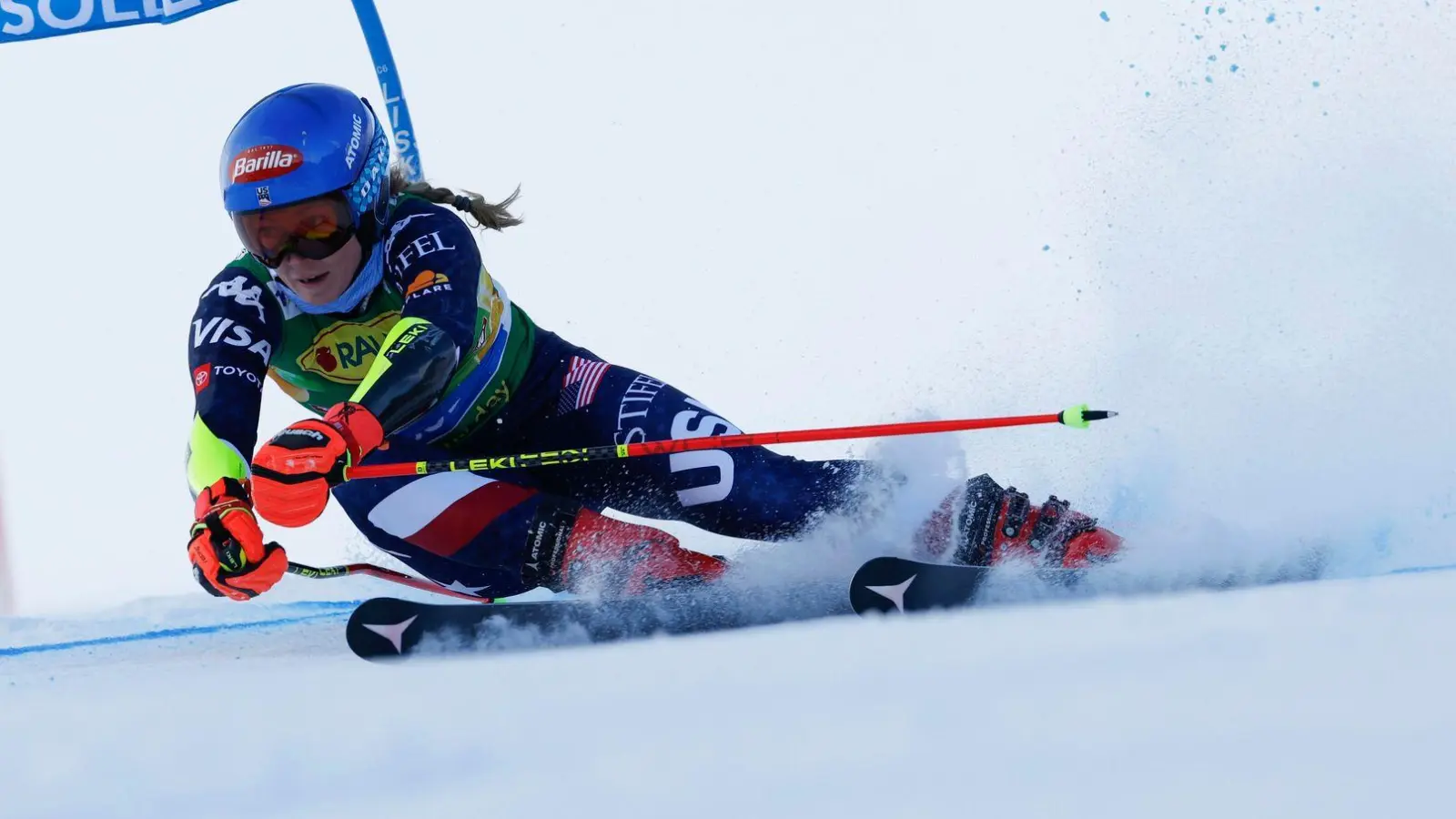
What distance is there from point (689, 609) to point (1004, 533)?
754 millimetres

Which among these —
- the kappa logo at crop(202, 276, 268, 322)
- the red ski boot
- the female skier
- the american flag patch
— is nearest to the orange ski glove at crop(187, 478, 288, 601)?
the female skier

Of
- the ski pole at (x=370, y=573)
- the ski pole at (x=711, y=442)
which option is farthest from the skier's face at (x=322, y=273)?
the ski pole at (x=370, y=573)

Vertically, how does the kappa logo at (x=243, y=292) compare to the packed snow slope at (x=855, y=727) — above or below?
above

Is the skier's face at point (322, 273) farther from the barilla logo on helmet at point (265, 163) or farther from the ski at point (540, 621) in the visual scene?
the ski at point (540, 621)

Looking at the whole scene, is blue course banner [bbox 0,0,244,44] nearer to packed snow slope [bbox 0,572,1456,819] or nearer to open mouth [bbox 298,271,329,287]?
open mouth [bbox 298,271,329,287]

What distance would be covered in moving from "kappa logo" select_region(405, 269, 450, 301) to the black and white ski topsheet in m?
0.64

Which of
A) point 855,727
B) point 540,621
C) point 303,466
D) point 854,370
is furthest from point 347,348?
point 854,370

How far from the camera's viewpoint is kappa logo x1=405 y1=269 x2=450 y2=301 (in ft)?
9.27

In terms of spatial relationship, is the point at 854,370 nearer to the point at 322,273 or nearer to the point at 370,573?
the point at 370,573

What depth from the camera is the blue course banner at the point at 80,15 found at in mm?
4469

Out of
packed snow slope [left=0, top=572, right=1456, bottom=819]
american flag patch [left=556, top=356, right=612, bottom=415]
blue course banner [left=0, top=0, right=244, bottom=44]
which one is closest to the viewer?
packed snow slope [left=0, top=572, right=1456, bottom=819]

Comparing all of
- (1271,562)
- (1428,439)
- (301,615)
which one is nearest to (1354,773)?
(1271,562)

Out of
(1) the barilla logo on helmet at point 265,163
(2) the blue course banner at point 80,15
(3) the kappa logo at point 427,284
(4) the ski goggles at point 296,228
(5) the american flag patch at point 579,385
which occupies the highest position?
(2) the blue course banner at point 80,15

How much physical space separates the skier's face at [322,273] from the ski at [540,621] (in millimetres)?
711
